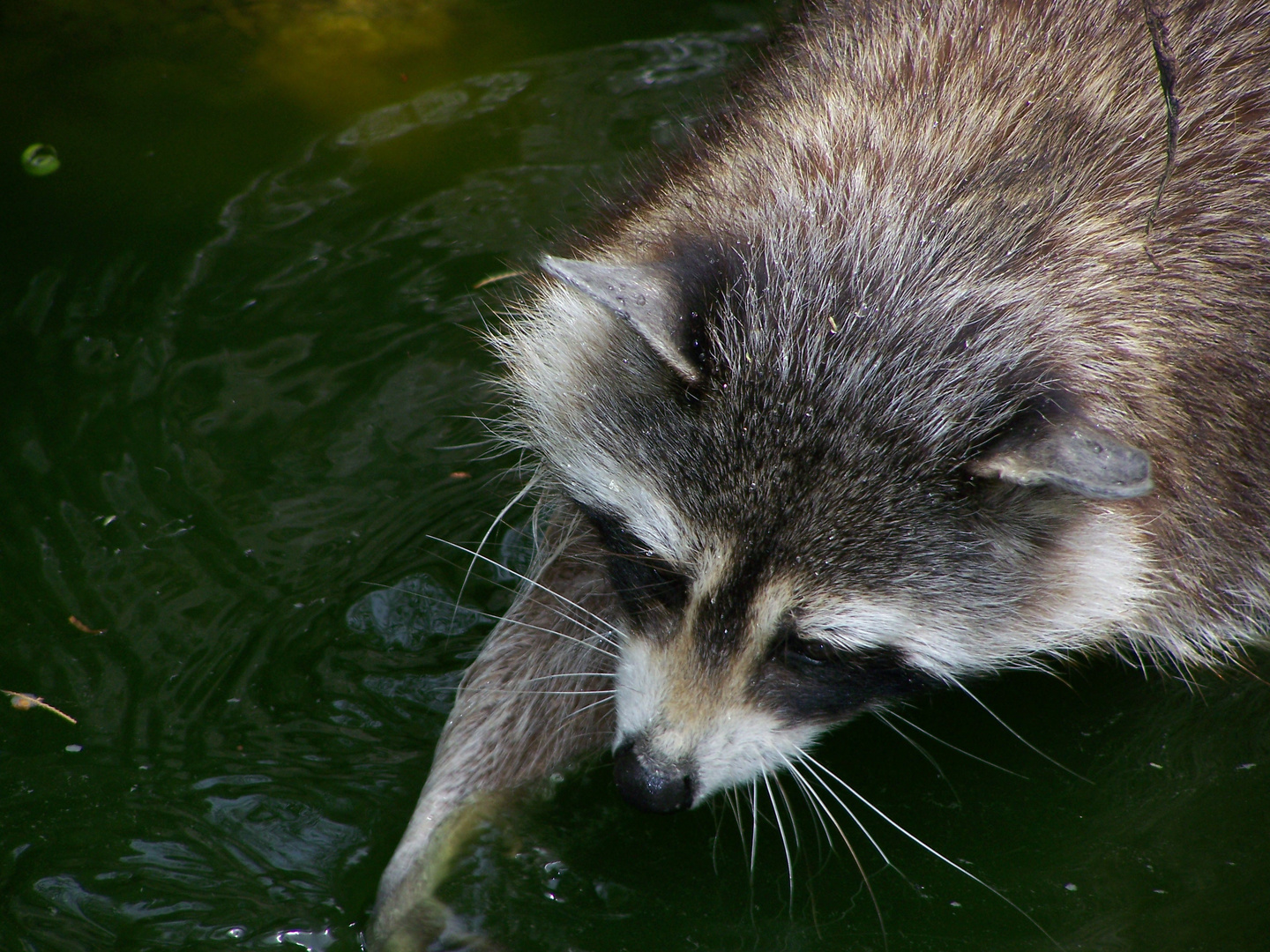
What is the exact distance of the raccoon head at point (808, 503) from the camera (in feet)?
8.79

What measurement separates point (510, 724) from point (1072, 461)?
1.78 meters

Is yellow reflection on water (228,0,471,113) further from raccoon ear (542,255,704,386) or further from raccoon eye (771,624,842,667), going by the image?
raccoon eye (771,624,842,667)

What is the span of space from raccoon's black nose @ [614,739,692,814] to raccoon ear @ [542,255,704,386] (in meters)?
0.88

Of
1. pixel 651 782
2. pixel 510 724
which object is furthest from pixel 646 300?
pixel 510 724

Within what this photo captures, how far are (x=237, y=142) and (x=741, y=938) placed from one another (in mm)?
4145

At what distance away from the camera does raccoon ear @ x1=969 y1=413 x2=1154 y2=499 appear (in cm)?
228

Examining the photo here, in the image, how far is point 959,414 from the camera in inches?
105

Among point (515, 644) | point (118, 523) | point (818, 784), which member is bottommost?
point (818, 784)

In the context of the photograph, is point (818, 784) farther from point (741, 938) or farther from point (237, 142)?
point (237, 142)

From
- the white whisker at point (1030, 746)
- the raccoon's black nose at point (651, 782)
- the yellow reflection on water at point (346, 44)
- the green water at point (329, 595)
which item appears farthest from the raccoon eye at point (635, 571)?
the yellow reflection on water at point (346, 44)

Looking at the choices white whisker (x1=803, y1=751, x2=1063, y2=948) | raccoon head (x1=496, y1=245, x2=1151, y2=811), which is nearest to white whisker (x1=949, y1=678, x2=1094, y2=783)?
white whisker (x1=803, y1=751, x2=1063, y2=948)

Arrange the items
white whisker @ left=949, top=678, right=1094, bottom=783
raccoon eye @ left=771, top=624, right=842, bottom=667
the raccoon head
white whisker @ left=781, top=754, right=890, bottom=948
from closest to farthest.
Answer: the raccoon head → raccoon eye @ left=771, top=624, right=842, bottom=667 → white whisker @ left=781, top=754, right=890, bottom=948 → white whisker @ left=949, top=678, right=1094, bottom=783

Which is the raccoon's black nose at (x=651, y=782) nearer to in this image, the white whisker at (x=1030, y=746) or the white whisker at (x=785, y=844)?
the white whisker at (x=785, y=844)

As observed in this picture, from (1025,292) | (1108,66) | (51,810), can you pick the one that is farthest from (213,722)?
(1108,66)
